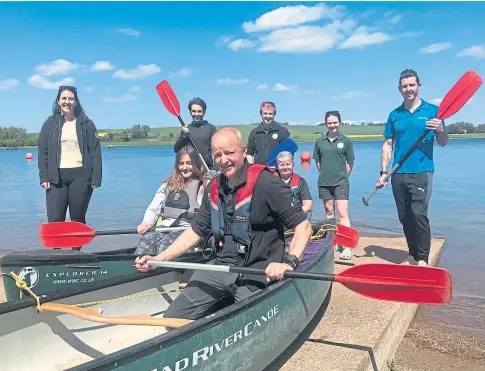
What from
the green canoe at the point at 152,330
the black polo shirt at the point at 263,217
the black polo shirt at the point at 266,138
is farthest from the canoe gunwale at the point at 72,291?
the black polo shirt at the point at 266,138

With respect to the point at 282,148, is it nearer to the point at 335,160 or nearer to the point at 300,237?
the point at 335,160

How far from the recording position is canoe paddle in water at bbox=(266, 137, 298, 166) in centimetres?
596

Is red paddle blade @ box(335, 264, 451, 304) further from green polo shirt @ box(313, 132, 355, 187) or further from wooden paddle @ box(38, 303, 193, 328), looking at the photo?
green polo shirt @ box(313, 132, 355, 187)

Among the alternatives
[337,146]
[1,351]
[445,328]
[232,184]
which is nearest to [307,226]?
[232,184]

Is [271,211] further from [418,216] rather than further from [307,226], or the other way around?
[418,216]

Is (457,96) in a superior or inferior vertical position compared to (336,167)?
superior

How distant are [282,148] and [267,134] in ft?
1.12

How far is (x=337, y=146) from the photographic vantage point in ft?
20.5

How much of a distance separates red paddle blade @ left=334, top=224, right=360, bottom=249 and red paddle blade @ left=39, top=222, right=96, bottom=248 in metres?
2.79

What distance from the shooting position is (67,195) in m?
5.55

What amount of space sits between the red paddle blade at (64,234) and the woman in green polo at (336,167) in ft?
9.68

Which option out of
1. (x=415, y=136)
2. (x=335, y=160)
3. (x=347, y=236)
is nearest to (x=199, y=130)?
(x=335, y=160)

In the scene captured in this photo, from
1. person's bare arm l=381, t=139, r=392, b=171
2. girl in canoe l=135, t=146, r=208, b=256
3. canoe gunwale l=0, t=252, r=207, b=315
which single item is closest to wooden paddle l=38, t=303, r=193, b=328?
canoe gunwale l=0, t=252, r=207, b=315

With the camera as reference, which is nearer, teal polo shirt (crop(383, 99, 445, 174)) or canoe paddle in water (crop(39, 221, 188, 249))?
canoe paddle in water (crop(39, 221, 188, 249))
